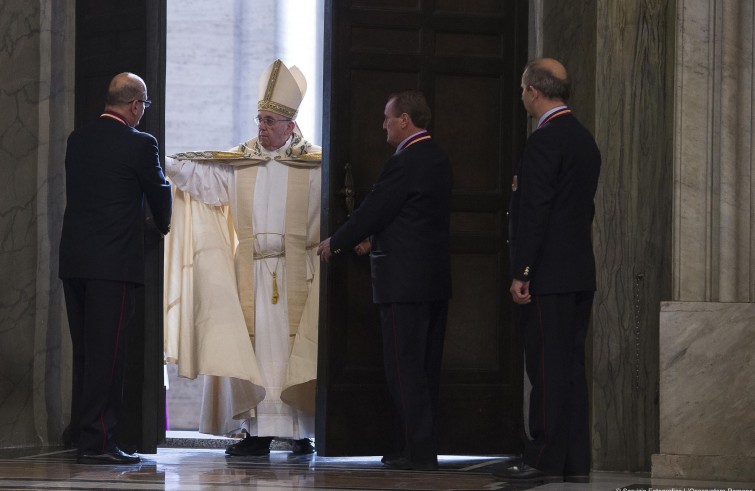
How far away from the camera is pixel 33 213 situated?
270 inches

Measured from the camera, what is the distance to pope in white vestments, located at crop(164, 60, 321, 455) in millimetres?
6758

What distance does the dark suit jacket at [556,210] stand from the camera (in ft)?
16.5

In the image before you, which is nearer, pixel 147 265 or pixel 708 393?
pixel 708 393

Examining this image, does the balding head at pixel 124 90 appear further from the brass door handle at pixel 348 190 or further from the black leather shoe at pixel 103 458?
the black leather shoe at pixel 103 458

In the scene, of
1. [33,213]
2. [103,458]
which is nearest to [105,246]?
[103,458]

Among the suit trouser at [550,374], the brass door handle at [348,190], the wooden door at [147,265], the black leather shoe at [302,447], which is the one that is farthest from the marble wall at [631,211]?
the wooden door at [147,265]

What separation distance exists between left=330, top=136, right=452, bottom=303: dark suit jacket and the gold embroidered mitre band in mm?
1273

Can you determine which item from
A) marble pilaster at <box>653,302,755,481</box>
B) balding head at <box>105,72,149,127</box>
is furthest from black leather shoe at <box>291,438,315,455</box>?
marble pilaster at <box>653,302,755,481</box>

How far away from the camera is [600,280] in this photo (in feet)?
19.5

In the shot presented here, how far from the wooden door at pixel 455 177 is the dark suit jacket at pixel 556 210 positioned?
136cm

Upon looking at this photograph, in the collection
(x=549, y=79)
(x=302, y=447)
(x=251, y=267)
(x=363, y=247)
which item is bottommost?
(x=302, y=447)

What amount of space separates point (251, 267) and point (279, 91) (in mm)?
981

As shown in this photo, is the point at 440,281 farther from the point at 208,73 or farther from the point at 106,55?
the point at 208,73

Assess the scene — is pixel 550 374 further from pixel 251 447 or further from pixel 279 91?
pixel 279 91
